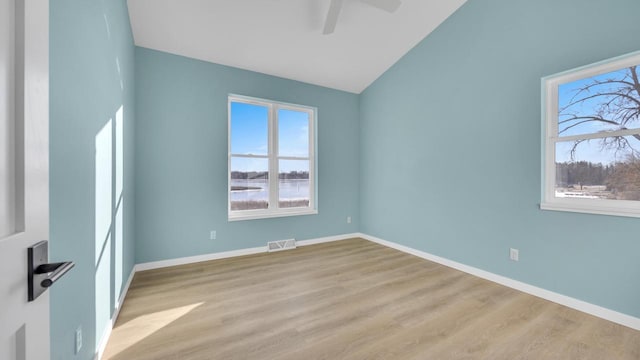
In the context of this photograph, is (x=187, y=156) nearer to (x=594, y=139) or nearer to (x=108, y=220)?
(x=108, y=220)

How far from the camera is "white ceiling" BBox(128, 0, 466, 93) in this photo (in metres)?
2.96

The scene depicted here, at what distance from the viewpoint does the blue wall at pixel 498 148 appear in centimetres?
227

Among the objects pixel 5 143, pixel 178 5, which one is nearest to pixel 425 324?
pixel 5 143

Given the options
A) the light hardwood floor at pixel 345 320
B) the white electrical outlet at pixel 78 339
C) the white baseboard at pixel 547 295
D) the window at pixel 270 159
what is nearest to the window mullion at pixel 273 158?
the window at pixel 270 159

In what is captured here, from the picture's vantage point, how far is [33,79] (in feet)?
2.02

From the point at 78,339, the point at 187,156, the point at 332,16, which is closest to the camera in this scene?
the point at 78,339

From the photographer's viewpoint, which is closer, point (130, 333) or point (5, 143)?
point (5, 143)

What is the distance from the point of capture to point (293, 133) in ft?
14.9

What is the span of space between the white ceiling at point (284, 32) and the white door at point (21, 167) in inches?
111

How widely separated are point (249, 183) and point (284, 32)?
221cm

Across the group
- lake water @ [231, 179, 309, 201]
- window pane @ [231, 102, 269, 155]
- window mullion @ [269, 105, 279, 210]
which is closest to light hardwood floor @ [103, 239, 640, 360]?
lake water @ [231, 179, 309, 201]

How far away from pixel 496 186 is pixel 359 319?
2202 mm

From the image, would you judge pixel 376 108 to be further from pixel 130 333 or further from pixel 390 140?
pixel 130 333

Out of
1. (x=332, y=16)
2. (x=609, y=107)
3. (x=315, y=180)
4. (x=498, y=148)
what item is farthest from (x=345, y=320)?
(x=332, y=16)
